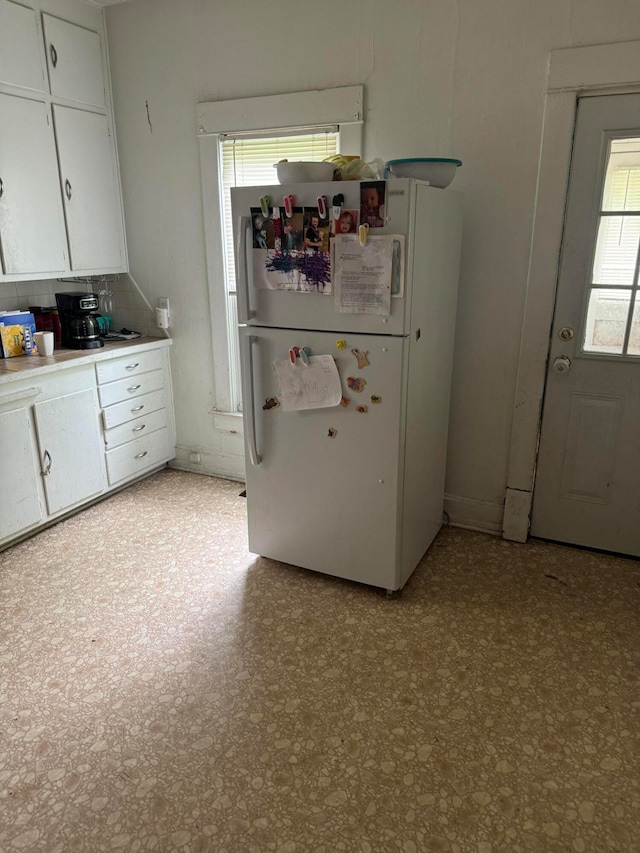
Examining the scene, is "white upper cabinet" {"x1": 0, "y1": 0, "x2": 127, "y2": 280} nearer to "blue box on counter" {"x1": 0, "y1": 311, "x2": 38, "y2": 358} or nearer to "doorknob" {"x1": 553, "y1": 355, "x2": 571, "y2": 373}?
"blue box on counter" {"x1": 0, "y1": 311, "x2": 38, "y2": 358}

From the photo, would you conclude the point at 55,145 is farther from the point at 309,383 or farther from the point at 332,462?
the point at 332,462

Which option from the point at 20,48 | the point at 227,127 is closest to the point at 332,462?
the point at 227,127

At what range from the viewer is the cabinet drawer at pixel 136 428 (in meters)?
3.48

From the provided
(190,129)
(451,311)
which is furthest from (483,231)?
(190,129)

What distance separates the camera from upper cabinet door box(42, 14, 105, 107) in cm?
315

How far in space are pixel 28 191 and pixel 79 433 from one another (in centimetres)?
132

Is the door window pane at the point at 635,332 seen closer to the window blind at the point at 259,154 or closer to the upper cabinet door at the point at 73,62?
the window blind at the point at 259,154

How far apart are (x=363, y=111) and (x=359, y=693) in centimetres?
262

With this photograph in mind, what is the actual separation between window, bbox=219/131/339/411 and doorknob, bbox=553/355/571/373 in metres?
1.55

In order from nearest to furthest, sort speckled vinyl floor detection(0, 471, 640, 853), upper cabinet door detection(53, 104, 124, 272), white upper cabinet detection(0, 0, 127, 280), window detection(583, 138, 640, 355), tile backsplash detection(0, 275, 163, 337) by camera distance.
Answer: speckled vinyl floor detection(0, 471, 640, 853), window detection(583, 138, 640, 355), white upper cabinet detection(0, 0, 127, 280), upper cabinet door detection(53, 104, 124, 272), tile backsplash detection(0, 275, 163, 337)

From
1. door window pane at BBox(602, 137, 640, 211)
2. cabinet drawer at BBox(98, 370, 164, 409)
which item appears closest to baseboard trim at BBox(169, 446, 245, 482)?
cabinet drawer at BBox(98, 370, 164, 409)

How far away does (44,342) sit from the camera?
125 inches

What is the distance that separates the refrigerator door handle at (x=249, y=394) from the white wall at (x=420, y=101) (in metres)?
1.08

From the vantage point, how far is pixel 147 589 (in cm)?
268
